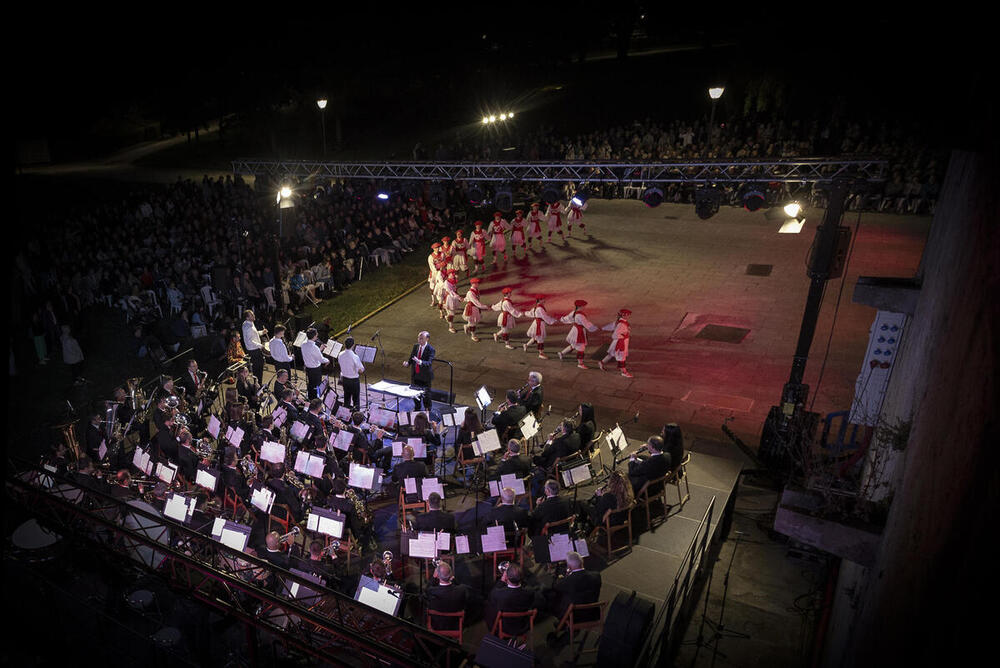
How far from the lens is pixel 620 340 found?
45.3ft

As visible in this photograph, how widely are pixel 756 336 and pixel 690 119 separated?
72.8 ft

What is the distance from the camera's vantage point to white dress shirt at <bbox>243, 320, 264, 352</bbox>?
13.1m

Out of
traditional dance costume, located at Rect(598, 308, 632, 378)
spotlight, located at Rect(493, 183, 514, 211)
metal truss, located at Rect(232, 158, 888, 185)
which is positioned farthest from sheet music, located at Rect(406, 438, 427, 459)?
spotlight, located at Rect(493, 183, 514, 211)

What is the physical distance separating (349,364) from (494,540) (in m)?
6.09

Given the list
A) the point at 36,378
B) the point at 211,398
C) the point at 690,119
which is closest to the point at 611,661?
the point at 211,398

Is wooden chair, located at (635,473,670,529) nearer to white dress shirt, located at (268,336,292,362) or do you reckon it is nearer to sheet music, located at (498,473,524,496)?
sheet music, located at (498,473,524,496)

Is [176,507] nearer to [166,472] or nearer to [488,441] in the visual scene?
[166,472]

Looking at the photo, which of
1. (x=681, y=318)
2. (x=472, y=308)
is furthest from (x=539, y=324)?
(x=681, y=318)

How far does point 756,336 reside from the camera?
615 inches

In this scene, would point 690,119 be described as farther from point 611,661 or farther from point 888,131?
point 611,661

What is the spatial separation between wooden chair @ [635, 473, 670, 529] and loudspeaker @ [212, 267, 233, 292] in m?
12.5

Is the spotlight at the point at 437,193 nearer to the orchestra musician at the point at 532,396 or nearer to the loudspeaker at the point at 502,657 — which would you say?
the orchestra musician at the point at 532,396

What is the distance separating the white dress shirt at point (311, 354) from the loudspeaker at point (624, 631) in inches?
330

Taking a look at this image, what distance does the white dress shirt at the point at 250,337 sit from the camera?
13070 millimetres
